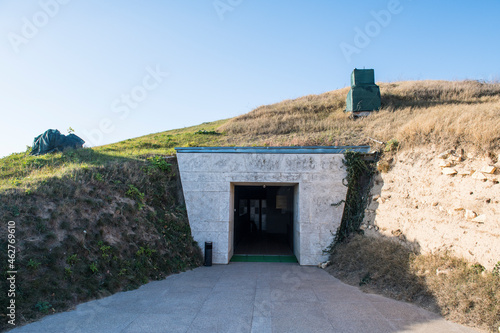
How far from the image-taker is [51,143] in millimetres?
13977

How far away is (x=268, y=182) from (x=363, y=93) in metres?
11.9

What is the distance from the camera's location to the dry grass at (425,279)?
17.2 ft

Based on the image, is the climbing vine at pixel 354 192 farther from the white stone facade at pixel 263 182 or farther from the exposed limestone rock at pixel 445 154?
the exposed limestone rock at pixel 445 154

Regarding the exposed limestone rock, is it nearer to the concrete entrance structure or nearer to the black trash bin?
the concrete entrance structure

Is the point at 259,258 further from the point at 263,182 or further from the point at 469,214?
the point at 469,214

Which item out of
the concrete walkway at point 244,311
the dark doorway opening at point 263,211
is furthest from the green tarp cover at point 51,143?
the concrete walkway at point 244,311

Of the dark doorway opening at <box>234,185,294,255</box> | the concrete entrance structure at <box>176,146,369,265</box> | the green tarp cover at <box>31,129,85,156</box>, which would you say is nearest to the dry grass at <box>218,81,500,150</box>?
the concrete entrance structure at <box>176,146,369,265</box>

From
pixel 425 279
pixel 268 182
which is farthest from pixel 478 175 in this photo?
pixel 268 182

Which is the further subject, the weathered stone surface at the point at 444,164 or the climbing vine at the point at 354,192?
the climbing vine at the point at 354,192

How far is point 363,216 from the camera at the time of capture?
9.80 m

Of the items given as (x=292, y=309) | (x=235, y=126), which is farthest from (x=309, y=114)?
(x=292, y=309)

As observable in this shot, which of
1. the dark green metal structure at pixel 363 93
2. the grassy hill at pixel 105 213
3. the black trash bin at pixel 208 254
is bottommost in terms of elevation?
the black trash bin at pixel 208 254

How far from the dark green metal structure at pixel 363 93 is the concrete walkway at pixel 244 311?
13.5m

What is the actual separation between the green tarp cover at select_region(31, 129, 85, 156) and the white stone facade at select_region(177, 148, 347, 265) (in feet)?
24.3
